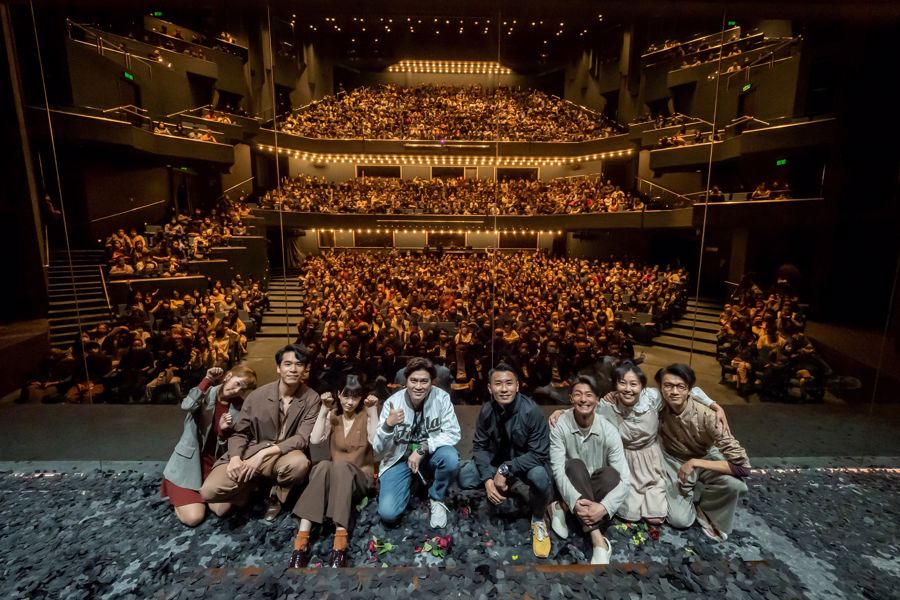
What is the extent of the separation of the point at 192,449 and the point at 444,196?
503 inches

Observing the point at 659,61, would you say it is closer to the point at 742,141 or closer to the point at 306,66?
the point at 742,141

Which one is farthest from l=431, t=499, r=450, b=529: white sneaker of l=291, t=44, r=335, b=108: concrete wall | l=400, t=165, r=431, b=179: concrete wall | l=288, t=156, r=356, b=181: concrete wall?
l=291, t=44, r=335, b=108: concrete wall

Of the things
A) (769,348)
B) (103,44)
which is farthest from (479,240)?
(103,44)

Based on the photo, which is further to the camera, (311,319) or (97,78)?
(97,78)

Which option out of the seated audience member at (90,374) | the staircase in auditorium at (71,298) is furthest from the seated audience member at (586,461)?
the staircase in auditorium at (71,298)

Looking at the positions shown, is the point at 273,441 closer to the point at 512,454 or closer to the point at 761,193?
the point at 512,454

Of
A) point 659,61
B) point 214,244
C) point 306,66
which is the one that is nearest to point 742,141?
point 659,61

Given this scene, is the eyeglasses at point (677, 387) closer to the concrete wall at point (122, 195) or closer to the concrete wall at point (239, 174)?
the concrete wall at point (122, 195)

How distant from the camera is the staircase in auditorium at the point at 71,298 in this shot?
213 inches

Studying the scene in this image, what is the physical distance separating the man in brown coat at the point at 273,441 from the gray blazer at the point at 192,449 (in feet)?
0.43

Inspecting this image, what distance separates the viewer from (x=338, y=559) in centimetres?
183

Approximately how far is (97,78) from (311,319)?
8.83 m

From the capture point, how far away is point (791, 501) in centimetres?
232

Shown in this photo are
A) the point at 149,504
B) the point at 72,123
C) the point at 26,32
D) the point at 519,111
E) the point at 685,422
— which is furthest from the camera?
the point at 519,111
